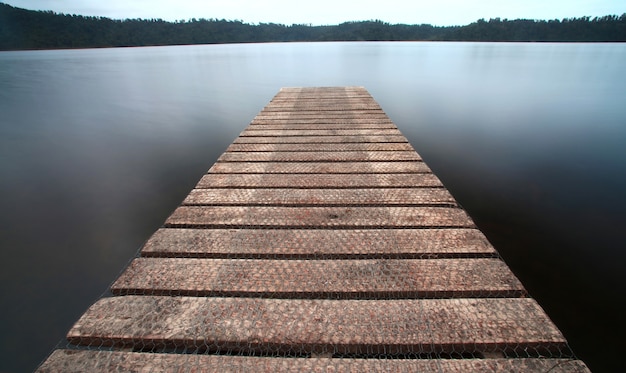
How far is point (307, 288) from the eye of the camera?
1.58 m

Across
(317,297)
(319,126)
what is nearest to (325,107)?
(319,126)

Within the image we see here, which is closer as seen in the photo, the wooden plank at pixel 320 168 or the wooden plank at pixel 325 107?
the wooden plank at pixel 320 168

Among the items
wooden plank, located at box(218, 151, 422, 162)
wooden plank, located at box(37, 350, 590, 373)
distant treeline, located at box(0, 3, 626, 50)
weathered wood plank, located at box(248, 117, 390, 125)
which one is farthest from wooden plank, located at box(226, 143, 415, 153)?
distant treeline, located at box(0, 3, 626, 50)

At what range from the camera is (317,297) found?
1.55 m

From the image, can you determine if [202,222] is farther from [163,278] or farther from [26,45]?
[26,45]

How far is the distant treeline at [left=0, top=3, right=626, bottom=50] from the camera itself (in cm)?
5538

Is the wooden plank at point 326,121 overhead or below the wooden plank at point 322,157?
overhead

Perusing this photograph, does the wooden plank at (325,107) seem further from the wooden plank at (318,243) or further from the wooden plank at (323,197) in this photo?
the wooden plank at (318,243)

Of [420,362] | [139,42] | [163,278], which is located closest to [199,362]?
[163,278]

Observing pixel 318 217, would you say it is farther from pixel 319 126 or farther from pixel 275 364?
pixel 319 126

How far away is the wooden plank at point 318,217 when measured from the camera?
214cm

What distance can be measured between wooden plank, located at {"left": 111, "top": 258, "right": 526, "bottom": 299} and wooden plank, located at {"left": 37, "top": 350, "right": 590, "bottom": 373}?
0.33m

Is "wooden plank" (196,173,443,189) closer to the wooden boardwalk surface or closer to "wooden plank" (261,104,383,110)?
the wooden boardwalk surface

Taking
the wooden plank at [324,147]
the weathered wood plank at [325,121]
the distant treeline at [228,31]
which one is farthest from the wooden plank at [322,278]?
the distant treeline at [228,31]
